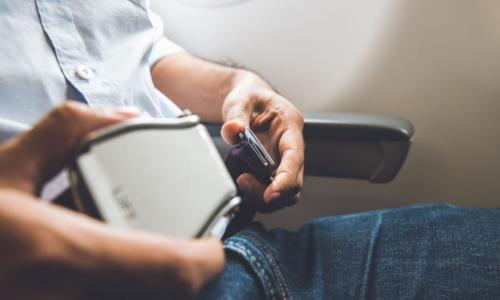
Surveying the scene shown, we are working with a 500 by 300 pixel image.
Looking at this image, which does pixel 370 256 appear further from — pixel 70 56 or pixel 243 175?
pixel 70 56

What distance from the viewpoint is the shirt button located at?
1.61 feet

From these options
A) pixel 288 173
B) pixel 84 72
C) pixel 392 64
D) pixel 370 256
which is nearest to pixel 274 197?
pixel 288 173

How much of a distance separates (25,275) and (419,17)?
0.73 metres

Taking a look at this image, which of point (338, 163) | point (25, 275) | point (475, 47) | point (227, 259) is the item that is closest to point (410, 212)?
point (338, 163)

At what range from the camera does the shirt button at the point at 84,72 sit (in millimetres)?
492

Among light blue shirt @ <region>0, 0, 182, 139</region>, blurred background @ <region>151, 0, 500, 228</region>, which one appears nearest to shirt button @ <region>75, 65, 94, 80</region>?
light blue shirt @ <region>0, 0, 182, 139</region>

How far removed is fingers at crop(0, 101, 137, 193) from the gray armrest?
0.36 metres

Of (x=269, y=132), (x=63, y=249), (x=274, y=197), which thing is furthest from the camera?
(x=269, y=132)

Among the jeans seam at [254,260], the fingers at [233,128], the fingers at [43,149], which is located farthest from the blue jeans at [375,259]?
the fingers at [43,149]

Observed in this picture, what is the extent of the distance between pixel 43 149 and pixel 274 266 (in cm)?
31

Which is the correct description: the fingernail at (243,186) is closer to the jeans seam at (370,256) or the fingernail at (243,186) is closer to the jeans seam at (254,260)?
the jeans seam at (254,260)

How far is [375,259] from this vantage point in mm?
529

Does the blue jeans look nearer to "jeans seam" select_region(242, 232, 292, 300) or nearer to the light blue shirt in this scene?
"jeans seam" select_region(242, 232, 292, 300)

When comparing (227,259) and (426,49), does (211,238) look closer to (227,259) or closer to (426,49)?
(227,259)
